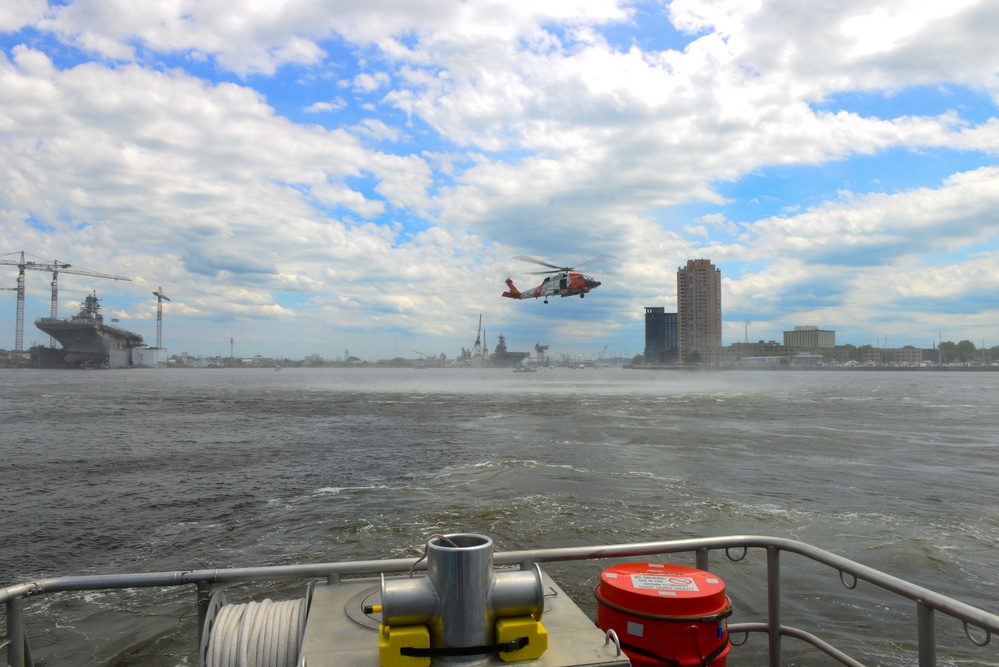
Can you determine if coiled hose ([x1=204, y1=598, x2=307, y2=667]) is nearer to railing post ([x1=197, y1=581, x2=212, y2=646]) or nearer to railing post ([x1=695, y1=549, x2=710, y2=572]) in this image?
railing post ([x1=197, y1=581, x2=212, y2=646])

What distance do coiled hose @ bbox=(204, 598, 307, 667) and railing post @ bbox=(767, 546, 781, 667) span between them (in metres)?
2.60

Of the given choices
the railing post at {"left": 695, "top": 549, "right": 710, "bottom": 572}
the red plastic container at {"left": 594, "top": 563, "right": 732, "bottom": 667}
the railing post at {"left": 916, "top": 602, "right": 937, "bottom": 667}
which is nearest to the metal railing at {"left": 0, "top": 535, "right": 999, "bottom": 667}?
the railing post at {"left": 916, "top": 602, "right": 937, "bottom": 667}

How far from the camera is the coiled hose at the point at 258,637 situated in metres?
3.26

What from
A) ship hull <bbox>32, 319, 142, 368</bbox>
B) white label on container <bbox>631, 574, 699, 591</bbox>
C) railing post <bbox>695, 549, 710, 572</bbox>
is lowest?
white label on container <bbox>631, 574, 699, 591</bbox>

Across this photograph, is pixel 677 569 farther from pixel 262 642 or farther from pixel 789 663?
pixel 789 663

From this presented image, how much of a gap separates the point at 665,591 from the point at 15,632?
11.1 ft

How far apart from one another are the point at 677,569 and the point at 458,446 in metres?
26.2

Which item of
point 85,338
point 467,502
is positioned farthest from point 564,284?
point 85,338

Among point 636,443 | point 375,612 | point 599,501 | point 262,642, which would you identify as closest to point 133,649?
point 262,642

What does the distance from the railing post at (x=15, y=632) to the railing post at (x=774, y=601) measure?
12.6 ft

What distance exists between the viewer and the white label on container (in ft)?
12.3

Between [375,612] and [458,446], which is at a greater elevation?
[375,612]

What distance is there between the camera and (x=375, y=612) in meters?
3.05

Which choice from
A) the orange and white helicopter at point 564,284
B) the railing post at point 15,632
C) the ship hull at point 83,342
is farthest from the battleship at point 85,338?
the railing post at point 15,632
